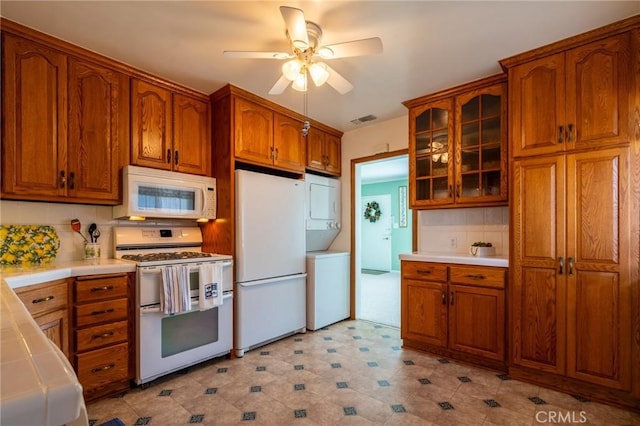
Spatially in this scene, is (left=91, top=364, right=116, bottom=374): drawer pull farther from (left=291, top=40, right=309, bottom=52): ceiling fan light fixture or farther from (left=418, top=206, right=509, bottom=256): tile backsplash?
(left=418, top=206, right=509, bottom=256): tile backsplash

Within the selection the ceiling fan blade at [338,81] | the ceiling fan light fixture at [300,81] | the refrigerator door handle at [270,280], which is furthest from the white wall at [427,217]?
the ceiling fan light fixture at [300,81]

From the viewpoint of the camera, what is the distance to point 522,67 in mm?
2414

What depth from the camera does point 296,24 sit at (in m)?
1.62

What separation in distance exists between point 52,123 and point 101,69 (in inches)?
22.0

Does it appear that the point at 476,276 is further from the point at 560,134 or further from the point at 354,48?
the point at 354,48

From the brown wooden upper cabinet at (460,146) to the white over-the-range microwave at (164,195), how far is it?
6.75ft

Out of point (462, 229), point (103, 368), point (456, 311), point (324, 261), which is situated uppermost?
point (462, 229)

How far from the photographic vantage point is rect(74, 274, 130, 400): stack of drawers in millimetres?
2057

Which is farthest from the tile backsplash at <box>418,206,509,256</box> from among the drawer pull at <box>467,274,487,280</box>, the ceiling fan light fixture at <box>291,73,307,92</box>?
the ceiling fan light fixture at <box>291,73,307,92</box>

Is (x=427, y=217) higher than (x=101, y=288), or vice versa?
(x=427, y=217)

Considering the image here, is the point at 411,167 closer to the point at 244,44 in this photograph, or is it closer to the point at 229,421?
the point at 244,44

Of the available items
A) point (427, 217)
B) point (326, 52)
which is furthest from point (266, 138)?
point (427, 217)

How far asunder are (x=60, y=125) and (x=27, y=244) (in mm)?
872

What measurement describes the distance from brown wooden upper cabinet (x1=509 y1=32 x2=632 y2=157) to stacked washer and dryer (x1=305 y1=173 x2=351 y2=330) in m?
2.11
